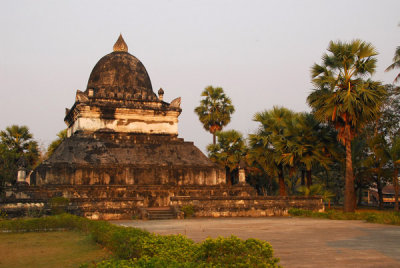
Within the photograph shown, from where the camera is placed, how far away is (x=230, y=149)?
33.1m

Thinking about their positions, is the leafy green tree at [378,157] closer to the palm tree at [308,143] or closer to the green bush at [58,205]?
the palm tree at [308,143]

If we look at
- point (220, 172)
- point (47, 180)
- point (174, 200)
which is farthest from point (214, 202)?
point (47, 180)

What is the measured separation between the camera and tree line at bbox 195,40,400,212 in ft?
66.9

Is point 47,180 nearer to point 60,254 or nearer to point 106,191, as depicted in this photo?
point 106,191

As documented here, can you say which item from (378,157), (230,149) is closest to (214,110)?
(230,149)

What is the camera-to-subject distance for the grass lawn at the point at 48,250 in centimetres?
780

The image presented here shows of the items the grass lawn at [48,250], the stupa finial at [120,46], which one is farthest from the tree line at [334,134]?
the grass lawn at [48,250]

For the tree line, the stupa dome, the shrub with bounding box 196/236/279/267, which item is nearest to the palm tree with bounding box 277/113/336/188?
the tree line

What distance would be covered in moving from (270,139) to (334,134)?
4.13 meters

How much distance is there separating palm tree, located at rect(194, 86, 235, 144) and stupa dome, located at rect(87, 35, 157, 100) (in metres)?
8.10

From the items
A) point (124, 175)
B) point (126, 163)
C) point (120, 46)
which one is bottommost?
point (124, 175)

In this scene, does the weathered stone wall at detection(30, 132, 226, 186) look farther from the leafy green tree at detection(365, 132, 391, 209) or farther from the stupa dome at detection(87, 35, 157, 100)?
the leafy green tree at detection(365, 132, 391, 209)

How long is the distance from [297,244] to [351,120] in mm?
13593

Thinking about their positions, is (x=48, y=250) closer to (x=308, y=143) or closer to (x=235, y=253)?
(x=235, y=253)
